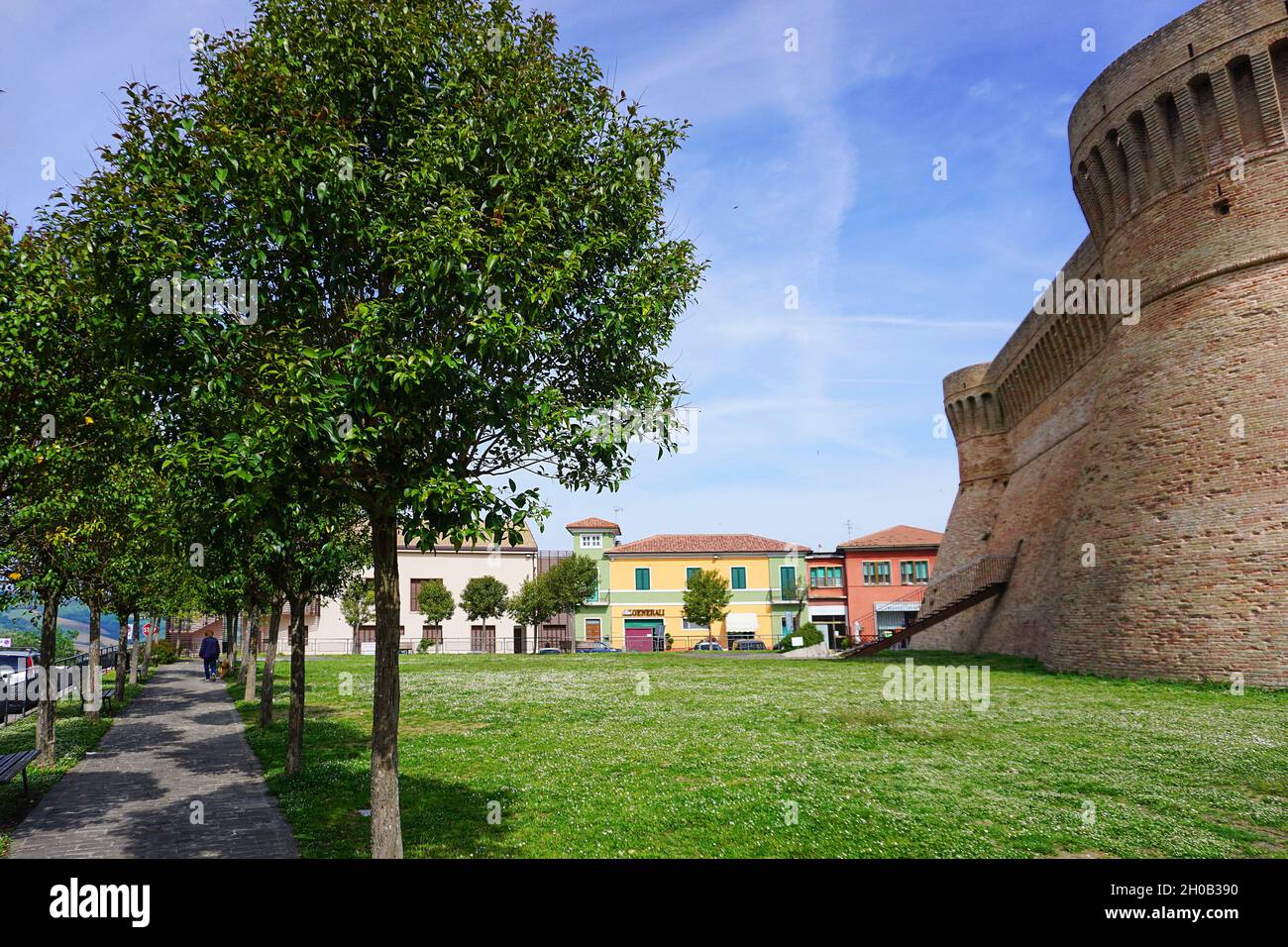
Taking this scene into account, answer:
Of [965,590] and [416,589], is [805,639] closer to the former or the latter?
[965,590]

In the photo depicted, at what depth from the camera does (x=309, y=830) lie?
9422 mm

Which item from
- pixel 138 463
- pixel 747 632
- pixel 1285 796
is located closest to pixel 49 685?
pixel 138 463

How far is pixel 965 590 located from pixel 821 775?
106 ft

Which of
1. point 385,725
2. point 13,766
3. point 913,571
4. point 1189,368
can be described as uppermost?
point 1189,368

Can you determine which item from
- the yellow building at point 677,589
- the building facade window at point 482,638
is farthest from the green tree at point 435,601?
the yellow building at point 677,589

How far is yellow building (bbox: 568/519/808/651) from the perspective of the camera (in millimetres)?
67438

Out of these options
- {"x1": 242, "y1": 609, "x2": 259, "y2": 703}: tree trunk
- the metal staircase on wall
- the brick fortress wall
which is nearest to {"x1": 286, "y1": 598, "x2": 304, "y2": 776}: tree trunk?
{"x1": 242, "y1": 609, "x2": 259, "y2": 703}: tree trunk

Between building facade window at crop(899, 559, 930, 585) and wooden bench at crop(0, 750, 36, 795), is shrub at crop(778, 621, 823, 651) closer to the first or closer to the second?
building facade window at crop(899, 559, 930, 585)

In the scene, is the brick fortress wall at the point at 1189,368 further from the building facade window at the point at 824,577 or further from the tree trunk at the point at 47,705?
the building facade window at the point at 824,577

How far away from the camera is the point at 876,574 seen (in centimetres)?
6738

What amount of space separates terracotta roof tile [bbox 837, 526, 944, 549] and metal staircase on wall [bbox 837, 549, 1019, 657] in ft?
81.7

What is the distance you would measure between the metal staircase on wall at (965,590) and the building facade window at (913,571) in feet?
81.7

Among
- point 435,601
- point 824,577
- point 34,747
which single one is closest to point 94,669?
point 34,747
